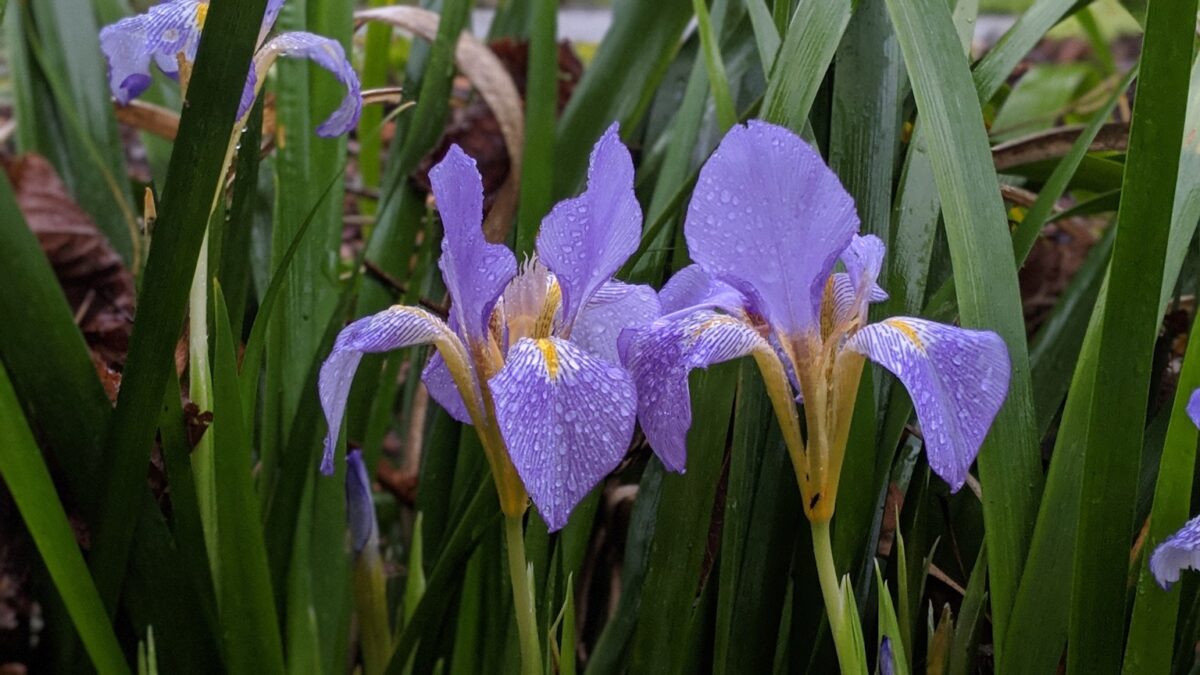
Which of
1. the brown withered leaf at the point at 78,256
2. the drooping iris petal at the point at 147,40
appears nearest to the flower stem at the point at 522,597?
the drooping iris petal at the point at 147,40

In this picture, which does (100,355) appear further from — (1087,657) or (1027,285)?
(1027,285)

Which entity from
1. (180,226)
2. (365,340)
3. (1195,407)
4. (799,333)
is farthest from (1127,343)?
(180,226)

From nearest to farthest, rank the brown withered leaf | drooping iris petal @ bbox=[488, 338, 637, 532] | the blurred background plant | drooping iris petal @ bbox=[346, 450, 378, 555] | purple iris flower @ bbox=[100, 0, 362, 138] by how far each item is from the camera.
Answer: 1. drooping iris petal @ bbox=[488, 338, 637, 532]
2. the blurred background plant
3. purple iris flower @ bbox=[100, 0, 362, 138]
4. drooping iris petal @ bbox=[346, 450, 378, 555]
5. the brown withered leaf

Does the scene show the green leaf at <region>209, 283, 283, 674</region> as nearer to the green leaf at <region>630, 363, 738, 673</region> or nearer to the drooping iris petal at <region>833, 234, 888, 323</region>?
the green leaf at <region>630, 363, 738, 673</region>

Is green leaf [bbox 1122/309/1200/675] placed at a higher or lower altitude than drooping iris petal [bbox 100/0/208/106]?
lower

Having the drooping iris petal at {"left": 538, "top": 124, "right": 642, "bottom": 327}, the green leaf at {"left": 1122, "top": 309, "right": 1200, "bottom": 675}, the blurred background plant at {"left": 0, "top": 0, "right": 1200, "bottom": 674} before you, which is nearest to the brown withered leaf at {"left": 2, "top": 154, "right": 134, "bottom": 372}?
the blurred background plant at {"left": 0, "top": 0, "right": 1200, "bottom": 674}

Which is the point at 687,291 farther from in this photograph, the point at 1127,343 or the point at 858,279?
the point at 1127,343

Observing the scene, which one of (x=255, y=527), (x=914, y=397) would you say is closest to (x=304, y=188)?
(x=255, y=527)
